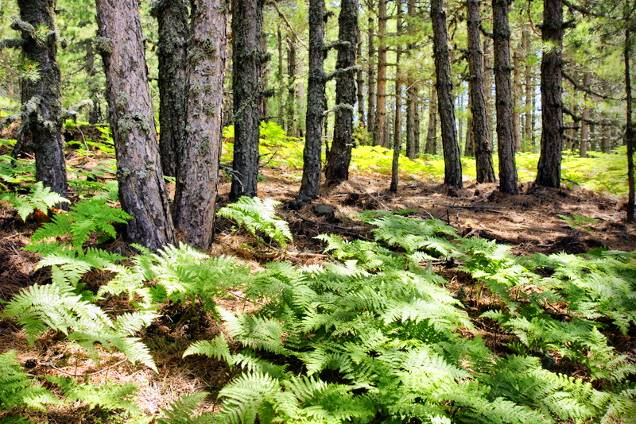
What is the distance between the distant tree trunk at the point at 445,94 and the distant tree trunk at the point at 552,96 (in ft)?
6.88

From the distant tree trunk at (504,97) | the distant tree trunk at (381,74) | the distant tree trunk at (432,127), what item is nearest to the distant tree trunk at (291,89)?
the distant tree trunk at (381,74)

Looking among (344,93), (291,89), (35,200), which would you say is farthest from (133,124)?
(291,89)

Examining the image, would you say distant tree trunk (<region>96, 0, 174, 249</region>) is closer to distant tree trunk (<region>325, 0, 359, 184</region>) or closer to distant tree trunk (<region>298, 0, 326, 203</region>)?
distant tree trunk (<region>298, 0, 326, 203</region>)

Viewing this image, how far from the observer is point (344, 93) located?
9430 millimetres

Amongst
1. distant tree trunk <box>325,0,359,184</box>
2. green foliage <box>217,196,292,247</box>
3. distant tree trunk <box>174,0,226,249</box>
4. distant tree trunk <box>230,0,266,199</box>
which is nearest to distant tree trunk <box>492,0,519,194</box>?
distant tree trunk <box>325,0,359,184</box>

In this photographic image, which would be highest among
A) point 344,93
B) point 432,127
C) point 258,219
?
point 432,127

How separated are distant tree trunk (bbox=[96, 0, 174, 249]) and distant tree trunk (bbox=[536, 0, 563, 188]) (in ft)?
31.0

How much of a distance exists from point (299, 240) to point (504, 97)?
738cm

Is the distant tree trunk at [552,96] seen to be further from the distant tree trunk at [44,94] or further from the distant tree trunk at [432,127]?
the distant tree trunk at [432,127]

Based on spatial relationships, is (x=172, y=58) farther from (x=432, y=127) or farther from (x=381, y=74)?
(x=432, y=127)

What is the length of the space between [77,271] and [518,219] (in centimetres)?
751

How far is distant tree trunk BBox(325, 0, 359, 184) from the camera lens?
9266mm

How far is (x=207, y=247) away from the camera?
4715 mm

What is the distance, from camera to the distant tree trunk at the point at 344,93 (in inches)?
365
